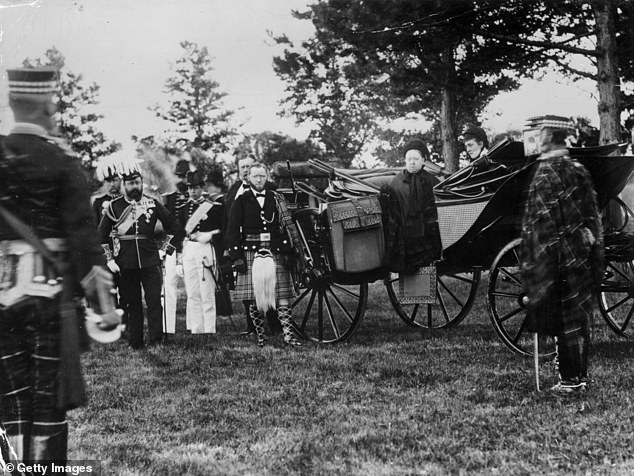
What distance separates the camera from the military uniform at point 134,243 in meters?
6.59

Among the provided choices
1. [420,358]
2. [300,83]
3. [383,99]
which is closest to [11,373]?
[420,358]

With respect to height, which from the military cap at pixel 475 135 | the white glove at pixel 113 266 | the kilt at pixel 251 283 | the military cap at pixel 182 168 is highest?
the military cap at pixel 182 168

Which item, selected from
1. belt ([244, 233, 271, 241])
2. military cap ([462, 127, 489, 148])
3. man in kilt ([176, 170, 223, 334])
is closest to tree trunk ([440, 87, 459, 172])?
military cap ([462, 127, 489, 148])

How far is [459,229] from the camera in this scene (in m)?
6.04

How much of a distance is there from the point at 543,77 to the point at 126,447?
677cm

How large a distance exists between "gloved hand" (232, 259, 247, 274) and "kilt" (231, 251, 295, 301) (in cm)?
5

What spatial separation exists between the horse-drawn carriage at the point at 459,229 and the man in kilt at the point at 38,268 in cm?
334

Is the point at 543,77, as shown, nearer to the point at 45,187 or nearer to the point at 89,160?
the point at 89,160

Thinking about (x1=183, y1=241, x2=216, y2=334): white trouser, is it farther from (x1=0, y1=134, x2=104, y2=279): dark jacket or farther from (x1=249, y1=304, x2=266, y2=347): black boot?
(x1=0, y1=134, x2=104, y2=279): dark jacket

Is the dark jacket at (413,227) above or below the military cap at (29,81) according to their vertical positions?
below

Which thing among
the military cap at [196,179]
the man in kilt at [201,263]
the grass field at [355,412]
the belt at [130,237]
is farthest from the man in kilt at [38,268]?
the military cap at [196,179]

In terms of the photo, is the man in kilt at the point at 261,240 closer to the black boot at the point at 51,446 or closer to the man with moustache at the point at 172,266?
the man with moustache at the point at 172,266

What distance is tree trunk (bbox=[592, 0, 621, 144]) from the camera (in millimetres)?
8438

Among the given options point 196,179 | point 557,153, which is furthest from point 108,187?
point 557,153
